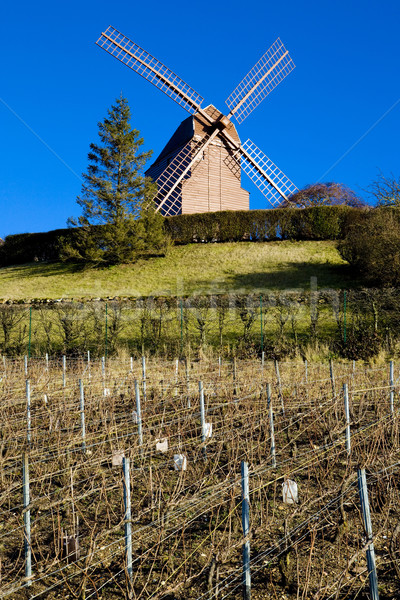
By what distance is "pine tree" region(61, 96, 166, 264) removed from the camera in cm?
2520

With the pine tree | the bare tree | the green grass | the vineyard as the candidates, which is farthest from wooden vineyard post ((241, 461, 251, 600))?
the bare tree

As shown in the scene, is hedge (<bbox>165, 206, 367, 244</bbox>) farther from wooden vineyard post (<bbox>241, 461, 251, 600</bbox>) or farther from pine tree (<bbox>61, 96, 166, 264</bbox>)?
wooden vineyard post (<bbox>241, 461, 251, 600</bbox>)

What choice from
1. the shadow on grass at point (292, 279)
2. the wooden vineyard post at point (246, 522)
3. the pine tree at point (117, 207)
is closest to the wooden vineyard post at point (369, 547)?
the wooden vineyard post at point (246, 522)

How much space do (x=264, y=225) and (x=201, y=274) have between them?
636cm

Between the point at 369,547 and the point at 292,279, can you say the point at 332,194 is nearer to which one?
the point at 292,279

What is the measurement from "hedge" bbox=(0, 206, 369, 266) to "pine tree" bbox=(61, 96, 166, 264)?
5.48ft

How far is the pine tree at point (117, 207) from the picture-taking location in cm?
2520

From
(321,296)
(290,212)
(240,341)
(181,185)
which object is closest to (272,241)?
(290,212)

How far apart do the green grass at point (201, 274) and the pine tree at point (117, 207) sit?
1.04 metres

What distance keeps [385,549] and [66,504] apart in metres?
2.67

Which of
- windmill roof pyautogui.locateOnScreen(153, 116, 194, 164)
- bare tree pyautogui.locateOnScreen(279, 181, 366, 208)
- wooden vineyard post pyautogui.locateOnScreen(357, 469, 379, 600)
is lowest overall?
wooden vineyard post pyautogui.locateOnScreen(357, 469, 379, 600)

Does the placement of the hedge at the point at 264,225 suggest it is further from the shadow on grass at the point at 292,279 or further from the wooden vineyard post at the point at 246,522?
the wooden vineyard post at the point at 246,522

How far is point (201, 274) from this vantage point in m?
22.6

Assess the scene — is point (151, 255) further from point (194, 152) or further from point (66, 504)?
point (66, 504)
